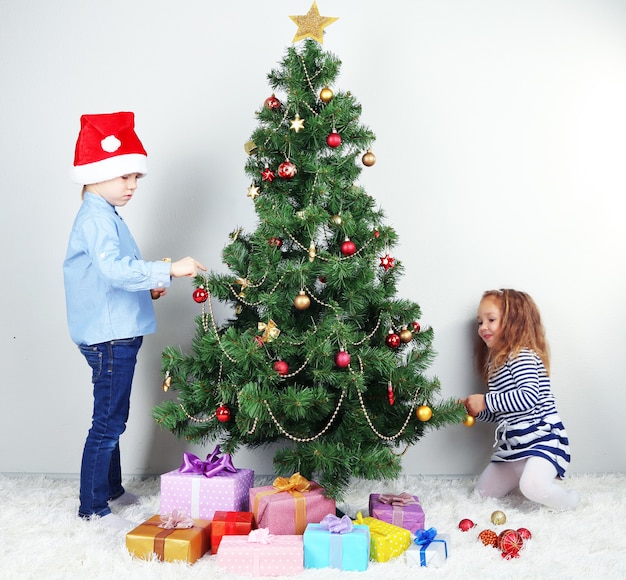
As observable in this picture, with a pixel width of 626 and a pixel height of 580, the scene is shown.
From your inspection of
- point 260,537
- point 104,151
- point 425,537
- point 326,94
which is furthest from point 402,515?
point 104,151

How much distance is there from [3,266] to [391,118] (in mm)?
1610

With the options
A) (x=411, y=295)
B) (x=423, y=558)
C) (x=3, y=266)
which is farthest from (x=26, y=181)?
(x=423, y=558)

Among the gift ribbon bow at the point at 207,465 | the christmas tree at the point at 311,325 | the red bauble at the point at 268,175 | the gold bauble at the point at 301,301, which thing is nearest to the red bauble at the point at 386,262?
the christmas tree at the point at 311,325

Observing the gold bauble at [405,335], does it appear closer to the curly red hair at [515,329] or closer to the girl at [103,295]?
the curly red hair at [515,329]

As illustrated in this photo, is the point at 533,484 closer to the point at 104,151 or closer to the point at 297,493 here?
the point at 297,493

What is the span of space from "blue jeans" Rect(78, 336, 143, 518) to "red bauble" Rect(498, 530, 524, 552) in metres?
1.16

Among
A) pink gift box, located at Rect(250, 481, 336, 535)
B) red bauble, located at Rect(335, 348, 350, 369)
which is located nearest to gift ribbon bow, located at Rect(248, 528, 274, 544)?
pink gift box, located at Rect(250, 481, 336, 535)

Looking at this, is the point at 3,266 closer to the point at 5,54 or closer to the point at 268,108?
the point at 5,54

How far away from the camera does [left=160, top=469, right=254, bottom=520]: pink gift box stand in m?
2.04

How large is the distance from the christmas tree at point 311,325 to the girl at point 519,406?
0.37 metres

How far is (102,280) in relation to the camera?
6.94ft

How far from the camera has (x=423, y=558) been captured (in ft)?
5.79

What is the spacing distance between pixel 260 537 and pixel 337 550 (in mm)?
198

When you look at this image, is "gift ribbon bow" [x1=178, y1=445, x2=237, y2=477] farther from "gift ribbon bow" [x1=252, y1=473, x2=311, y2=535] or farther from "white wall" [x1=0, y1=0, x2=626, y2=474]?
"white wall" [x1=0, y1=0, x2=626, y2=474]
